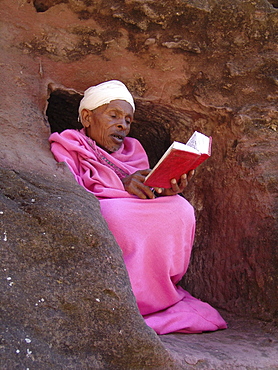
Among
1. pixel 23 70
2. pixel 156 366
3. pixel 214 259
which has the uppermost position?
pixel 23 70

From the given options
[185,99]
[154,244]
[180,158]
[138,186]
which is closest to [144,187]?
[138,186]

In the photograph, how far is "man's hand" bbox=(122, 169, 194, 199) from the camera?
88.3 inches

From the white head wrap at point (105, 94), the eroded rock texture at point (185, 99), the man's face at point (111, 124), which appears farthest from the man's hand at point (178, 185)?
the white head wrap at point (105, 94)

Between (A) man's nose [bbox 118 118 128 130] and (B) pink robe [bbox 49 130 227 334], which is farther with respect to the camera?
(A) man's nose [bbox 118 118 128 130]

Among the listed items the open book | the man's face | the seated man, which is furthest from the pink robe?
the man's face

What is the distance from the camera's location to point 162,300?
2.25m

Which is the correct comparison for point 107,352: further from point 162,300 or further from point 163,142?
point 163,142

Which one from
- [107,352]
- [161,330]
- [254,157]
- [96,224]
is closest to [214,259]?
[254,157]

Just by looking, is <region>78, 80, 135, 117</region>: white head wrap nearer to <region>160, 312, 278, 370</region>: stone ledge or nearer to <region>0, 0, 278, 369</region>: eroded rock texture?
<region>0, 0, 278, 369</region>: eroded rock texture

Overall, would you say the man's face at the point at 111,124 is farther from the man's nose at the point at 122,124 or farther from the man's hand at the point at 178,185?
the man's hand at the point at 178,185

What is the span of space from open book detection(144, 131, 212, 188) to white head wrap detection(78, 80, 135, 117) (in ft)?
2.65

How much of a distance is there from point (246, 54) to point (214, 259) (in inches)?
48.1

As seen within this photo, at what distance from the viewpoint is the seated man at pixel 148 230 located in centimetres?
217

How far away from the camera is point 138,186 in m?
2.34
